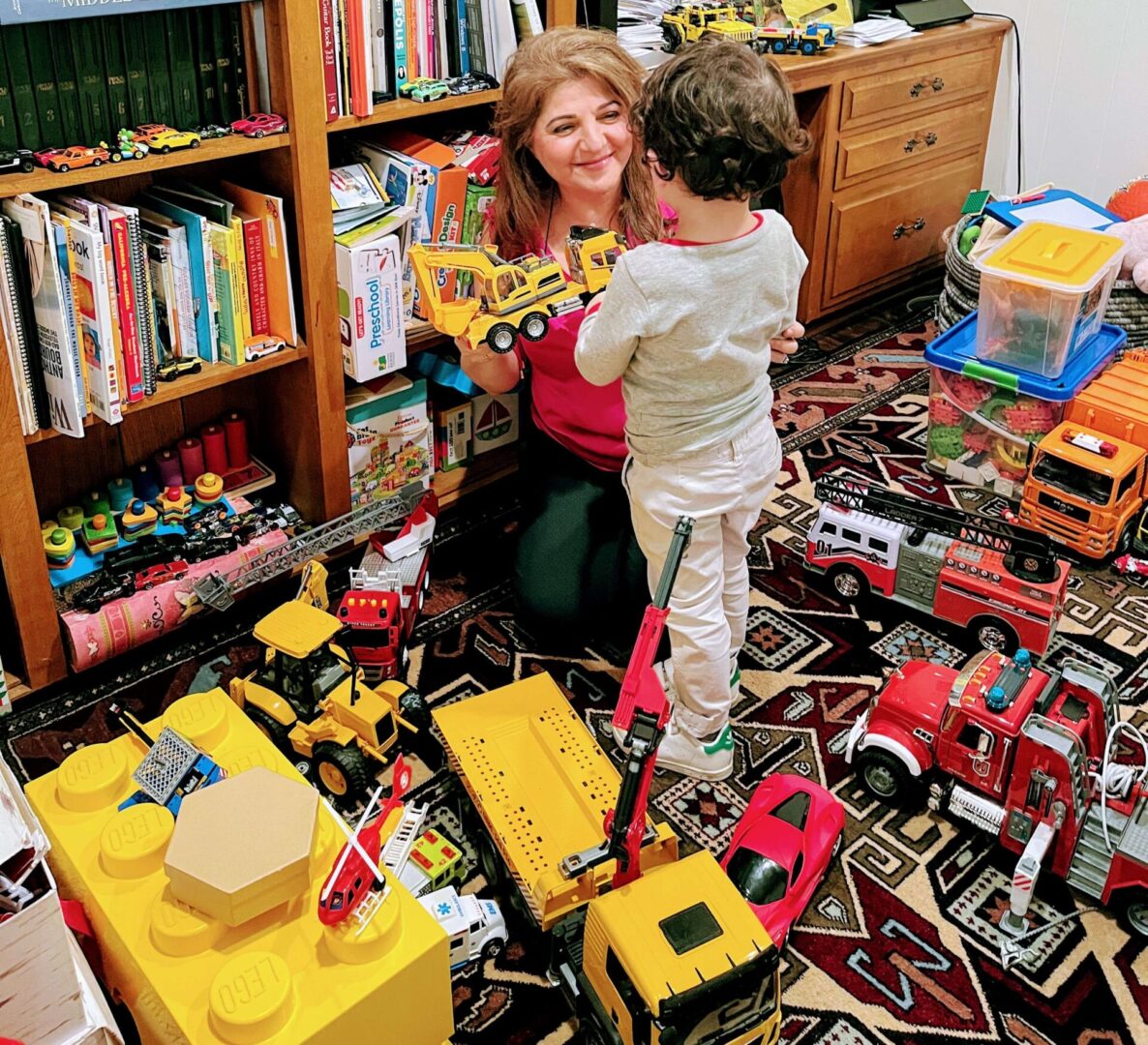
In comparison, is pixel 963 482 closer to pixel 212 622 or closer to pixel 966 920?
pixel 966 920

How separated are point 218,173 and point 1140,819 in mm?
1680

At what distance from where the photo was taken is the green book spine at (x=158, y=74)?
1726 mm

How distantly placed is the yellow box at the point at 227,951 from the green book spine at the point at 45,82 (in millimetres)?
900

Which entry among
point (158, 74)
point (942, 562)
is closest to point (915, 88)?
point (942, 562)

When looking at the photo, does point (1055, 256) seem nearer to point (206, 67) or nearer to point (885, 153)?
point (885, 153)

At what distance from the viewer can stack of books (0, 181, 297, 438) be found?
1663mm

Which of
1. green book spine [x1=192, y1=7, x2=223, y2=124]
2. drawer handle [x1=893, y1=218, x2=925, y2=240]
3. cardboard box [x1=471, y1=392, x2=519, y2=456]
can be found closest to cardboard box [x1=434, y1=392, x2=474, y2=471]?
cardboard box [x1=471, y1=392, x2=519, y2=456]

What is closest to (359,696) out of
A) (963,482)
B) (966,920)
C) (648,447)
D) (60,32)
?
(648,447)

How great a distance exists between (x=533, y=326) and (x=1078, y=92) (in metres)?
2.19

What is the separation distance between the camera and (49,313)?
168cm

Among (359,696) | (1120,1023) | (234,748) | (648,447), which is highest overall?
(648,447)

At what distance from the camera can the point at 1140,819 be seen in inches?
59.6

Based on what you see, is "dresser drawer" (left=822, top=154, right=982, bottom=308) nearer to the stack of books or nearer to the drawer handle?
the drawer handle

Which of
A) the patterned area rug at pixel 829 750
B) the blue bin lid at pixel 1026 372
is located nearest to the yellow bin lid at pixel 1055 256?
the blue bin lid at pixel 1026 372
